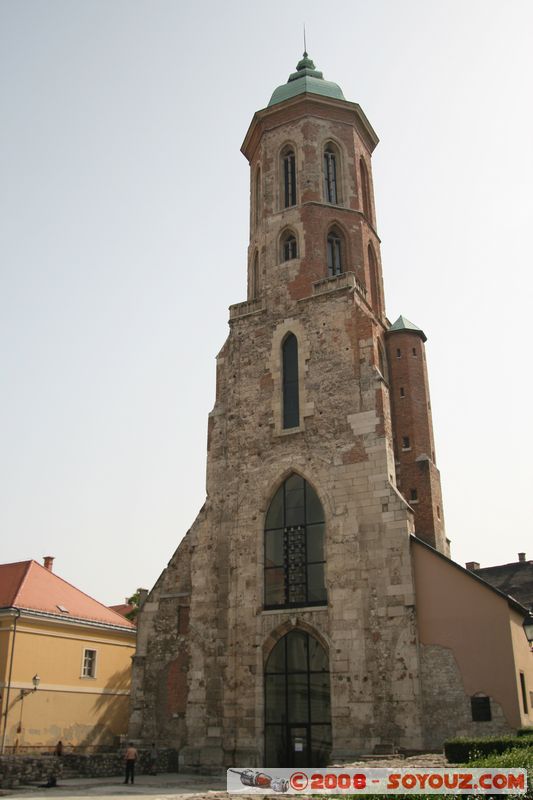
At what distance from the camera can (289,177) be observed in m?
28.7

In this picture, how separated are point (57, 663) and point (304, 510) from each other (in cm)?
1202

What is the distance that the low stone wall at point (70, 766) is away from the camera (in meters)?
18.2

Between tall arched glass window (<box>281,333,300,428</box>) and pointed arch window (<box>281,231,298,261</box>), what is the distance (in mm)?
3638

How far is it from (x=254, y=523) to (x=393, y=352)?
894 centimetres

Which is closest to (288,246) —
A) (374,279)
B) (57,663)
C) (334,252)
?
(334,252)

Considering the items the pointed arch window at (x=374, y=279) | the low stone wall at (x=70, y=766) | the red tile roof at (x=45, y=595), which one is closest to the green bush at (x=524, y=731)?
the low stone wall at (x=70, y=766)

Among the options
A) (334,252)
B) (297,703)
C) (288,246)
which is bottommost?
(297,703)

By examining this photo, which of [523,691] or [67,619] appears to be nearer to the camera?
[523,691]

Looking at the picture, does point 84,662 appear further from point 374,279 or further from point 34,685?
point 374,279

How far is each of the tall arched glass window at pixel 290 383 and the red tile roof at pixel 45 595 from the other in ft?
39.1

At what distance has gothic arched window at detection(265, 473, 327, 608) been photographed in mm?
21719

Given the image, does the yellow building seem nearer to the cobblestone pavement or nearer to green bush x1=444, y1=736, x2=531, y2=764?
the cobblestone pavement

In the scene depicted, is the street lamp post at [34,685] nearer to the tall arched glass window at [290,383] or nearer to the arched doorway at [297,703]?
the arched doorway at [297,703]

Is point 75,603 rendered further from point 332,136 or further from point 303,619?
point 332,136
